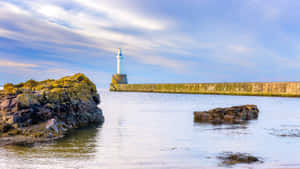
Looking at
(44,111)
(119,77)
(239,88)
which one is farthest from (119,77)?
(44,111)

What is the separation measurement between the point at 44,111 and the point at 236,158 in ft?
22.0

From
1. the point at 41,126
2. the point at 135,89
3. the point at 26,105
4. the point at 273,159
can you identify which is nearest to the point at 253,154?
the point at 273,159

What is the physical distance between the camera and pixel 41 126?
9320mm

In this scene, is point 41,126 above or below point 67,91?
below

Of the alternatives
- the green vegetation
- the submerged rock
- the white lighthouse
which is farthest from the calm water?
the white lighthouse

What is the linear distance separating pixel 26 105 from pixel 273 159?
785 cm

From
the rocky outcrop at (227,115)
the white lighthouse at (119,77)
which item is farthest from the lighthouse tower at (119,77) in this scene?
the rocky outcrop at (227,115)

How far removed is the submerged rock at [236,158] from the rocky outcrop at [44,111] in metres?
5.28

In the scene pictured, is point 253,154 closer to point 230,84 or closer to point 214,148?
point 214,148

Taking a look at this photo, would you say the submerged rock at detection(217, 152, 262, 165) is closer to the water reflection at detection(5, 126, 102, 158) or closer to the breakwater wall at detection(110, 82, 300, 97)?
the water reflection at detection(5, 126, 102, 158)

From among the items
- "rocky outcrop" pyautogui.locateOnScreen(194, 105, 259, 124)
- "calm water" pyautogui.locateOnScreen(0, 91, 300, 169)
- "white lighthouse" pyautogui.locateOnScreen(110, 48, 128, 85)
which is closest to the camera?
"calm water" pyautogui.locateOnScreen(0, 91, 300, 169)

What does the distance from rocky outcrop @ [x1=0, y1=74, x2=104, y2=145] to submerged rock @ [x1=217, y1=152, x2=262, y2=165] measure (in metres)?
5.28

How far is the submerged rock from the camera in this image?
6.21m

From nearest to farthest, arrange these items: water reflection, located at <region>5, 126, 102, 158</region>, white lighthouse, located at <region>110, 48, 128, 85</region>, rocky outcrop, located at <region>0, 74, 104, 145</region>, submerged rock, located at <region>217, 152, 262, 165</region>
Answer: submerged rock, located at <region>217, 152, 262, 165</region>
water reflection, located at <region>5, 126, 102, 158</region>
rocky outcrop, located at <region>0, 74, 104, 145</region>
white lighthouse, located at <region>110, 48, 128, 85</region>
